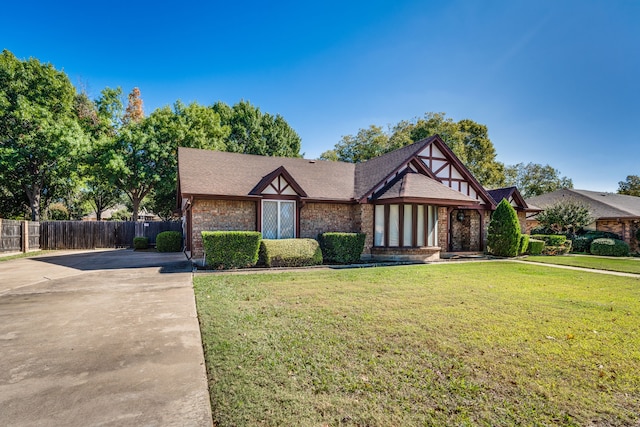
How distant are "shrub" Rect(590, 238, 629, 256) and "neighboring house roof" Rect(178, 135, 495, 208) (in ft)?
28.4

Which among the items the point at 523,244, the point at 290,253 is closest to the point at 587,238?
the point at 523,244

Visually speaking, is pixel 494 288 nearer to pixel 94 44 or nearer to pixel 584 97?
pixel 584 97

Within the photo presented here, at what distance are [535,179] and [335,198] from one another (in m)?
44.9

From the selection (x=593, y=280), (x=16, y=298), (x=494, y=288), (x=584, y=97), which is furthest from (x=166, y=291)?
(x=584, y=97)

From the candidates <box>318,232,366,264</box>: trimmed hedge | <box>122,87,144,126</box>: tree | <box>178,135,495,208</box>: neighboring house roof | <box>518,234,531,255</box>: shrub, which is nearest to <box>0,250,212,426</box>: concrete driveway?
<box>178,135,495,208</box>: neighboring house roof

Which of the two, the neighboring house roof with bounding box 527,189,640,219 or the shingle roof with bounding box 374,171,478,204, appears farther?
the neighboring house roof with bounding box 527,189,640,219

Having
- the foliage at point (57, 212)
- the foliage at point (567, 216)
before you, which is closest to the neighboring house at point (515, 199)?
the foliage at point (567, 216)

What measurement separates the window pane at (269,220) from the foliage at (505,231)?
11.7 metres

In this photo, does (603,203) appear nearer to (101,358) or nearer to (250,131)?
(250,131)

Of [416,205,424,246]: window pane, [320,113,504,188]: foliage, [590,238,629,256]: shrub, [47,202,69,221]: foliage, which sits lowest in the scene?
[590,238,629,256]: shrub

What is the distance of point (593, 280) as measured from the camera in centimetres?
995

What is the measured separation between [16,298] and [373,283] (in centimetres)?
865

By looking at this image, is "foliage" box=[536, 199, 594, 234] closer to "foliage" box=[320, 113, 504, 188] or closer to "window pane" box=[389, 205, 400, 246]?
"foliage" box=[320, 113, 504, 188]

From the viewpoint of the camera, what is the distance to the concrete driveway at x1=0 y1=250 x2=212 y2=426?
2850mm
